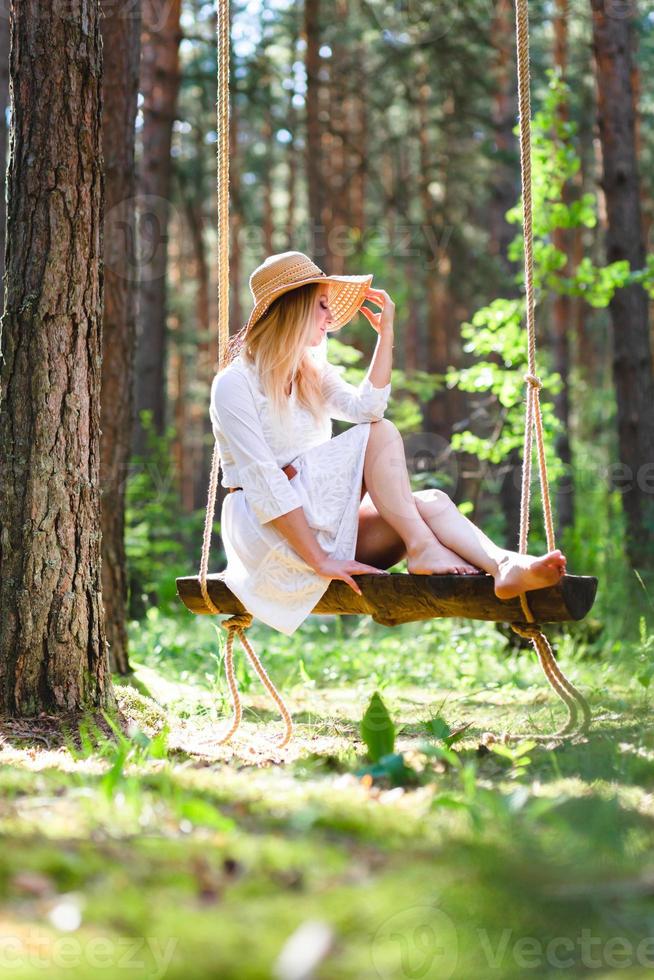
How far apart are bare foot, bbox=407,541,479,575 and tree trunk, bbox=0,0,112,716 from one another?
1.17 m

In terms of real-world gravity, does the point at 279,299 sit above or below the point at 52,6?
below

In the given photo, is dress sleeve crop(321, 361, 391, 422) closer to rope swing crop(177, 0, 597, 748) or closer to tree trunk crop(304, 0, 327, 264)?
rope swing crop(177, 0, 597, 748)

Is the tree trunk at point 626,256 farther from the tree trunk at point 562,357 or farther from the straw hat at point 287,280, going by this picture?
the straw hat at point 287,280

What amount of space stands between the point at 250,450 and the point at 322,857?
1581 millimetres

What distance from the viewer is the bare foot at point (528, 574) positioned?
252 centimetres

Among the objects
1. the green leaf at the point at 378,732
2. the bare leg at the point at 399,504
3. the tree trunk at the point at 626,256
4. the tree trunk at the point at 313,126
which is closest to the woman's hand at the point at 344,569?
the bare leg at the point at 399,504

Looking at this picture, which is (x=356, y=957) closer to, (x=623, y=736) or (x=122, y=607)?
(x=623, y=736)

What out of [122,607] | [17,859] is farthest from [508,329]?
[17,859]

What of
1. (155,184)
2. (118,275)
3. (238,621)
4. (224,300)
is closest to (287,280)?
(224,300)

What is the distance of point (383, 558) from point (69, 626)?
1068mm

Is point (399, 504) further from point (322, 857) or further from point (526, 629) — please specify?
point (322, 857)

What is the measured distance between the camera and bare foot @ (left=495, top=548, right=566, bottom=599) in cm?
252

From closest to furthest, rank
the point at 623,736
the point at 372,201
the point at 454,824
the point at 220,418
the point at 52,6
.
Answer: the point at 454,824, the point at 623,736, the point at 220,418, the point at 52,6, the point at 372,201

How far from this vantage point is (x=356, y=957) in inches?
54.6
